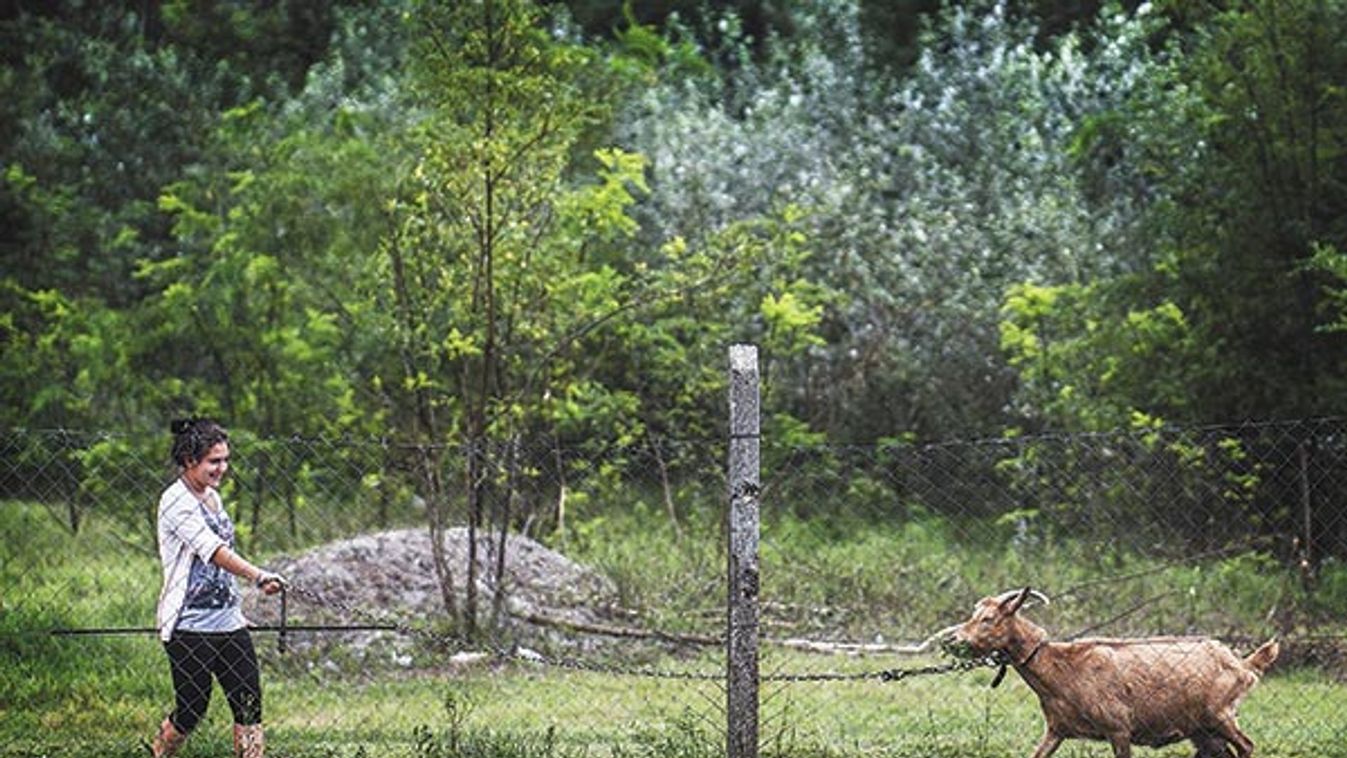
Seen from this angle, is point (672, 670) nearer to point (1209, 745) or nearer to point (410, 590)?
point (410, 590)

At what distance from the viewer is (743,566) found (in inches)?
341

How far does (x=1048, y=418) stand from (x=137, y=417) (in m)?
7.94

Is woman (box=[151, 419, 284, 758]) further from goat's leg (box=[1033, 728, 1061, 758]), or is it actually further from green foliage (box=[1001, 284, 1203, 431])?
green foliage (box=[1001, 284, 1203, 431])

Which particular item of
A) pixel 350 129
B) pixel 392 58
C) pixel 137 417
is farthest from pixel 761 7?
pixel 137 417

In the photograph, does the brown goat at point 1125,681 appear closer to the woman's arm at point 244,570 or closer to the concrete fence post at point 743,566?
the concrete fence post at point 743,566

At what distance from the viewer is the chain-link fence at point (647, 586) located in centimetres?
1103

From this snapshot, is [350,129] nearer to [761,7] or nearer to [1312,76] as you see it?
[1312,76]

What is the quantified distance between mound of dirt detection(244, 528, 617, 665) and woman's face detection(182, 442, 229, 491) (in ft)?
15.8

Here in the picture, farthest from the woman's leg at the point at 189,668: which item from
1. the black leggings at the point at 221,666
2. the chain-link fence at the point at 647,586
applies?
the chain-link fence at the point at 647,586

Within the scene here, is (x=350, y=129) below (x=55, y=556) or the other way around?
the other way around

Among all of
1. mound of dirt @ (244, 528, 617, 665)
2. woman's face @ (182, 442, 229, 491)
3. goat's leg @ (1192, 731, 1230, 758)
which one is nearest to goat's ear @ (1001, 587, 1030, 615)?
goat's leg @ (1192, 731, 1230, 758)

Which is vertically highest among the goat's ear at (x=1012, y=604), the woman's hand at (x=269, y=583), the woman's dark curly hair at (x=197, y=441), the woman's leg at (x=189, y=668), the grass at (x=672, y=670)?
the woman's dark curly hair at (x=197, y=441)

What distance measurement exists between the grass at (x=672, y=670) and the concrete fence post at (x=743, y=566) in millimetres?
472

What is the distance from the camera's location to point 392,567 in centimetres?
1417
